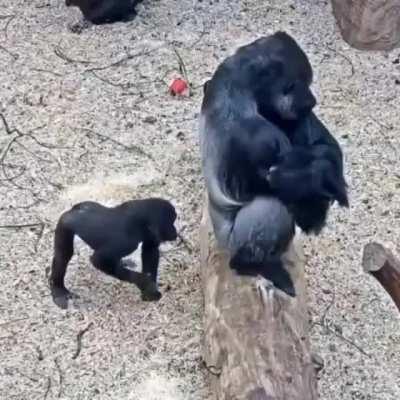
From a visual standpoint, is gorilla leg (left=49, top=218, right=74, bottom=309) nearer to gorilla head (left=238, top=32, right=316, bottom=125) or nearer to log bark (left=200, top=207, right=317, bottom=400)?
log bark (left=200, top=207, right=317, bottom=400)

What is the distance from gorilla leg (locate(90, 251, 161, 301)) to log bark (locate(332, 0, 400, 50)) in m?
1.92

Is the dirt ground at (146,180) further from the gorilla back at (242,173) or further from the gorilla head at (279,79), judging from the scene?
the gorilla head at (279,79)

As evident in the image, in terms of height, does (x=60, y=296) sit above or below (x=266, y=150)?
below

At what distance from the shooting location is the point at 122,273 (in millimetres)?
3379

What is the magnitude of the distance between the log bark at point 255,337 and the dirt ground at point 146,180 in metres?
0.18

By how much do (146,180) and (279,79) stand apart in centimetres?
113

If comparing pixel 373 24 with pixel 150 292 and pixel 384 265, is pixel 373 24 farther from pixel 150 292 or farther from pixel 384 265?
pixel 384 265

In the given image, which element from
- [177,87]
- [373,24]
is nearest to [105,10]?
[177,87]

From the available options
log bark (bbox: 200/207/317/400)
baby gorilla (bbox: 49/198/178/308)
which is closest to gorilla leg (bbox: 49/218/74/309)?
baby gorilla (bbox: 49/198/178/308)

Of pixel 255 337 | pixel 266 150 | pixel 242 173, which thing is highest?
pixel 266 150

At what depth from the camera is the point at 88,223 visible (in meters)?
3.31

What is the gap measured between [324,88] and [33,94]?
123cm

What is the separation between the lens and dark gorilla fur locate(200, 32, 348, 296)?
3.01 metres

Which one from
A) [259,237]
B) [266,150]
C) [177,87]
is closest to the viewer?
[266,150]
